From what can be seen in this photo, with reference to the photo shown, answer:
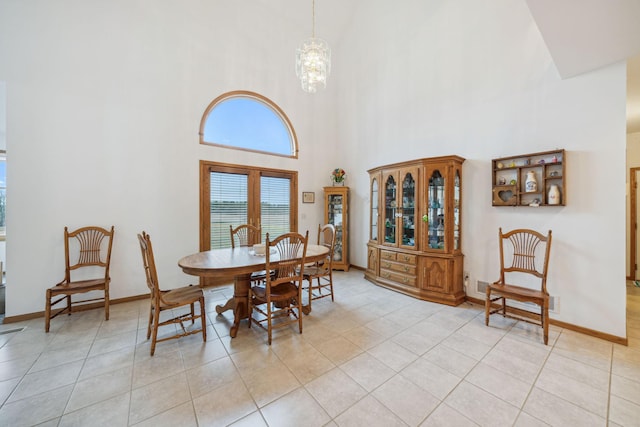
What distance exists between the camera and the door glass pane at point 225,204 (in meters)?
4.11

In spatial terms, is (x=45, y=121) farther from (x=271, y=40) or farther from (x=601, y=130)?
(x=601, y=130)

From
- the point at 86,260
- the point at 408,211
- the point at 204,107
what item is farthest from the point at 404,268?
the point at 86,260

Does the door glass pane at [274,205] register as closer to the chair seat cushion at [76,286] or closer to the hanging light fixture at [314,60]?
the hanging light fixture at [314,60]

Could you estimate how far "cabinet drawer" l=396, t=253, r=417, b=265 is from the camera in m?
3.58

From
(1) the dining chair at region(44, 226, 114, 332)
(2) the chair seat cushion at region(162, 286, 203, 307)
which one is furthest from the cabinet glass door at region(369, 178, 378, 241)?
(1) the dining chair at region(44, 226, 114, 332)

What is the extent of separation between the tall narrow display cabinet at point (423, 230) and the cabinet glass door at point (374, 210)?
0.97 ft

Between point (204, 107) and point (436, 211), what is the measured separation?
158 inches

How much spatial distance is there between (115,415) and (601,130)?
4737 millimetres

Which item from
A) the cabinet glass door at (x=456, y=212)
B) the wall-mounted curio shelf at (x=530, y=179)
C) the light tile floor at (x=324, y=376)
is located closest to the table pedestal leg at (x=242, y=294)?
the light tile floor at (x=324, y=376)

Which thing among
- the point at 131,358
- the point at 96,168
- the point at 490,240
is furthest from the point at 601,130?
the point at 96,168

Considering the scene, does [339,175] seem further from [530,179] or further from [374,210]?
[530,179]

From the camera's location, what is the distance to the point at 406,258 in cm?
368

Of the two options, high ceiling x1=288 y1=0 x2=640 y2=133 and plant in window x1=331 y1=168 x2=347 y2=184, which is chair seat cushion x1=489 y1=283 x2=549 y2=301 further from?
plant in window x1=331 y1=168 x2=347 y2=184

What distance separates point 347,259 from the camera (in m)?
5.14
